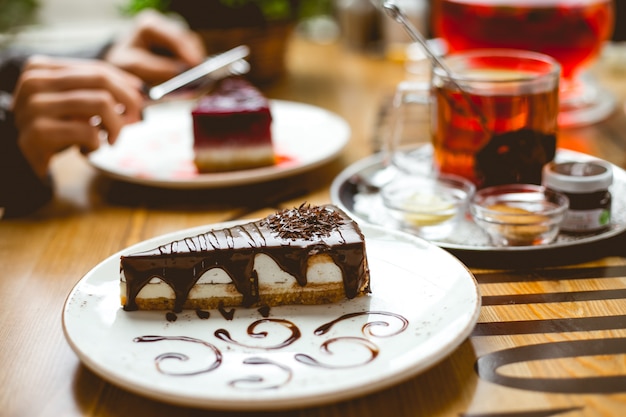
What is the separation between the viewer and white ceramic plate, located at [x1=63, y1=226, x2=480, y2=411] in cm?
74

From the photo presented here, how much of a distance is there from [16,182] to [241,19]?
945 millimetres

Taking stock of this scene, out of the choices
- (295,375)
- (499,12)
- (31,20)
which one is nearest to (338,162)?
(499,12)

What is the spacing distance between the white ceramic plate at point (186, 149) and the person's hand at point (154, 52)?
3.8 inches

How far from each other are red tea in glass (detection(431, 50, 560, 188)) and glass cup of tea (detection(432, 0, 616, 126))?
1.28ft

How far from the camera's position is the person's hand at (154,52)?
187 centimetres

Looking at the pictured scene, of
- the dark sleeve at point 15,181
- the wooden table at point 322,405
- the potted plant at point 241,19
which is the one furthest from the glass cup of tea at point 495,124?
the potted plant at point 241,19

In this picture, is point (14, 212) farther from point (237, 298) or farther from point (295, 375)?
point (295, 375)

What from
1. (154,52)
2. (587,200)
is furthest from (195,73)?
(587,200)

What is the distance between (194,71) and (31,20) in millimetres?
1928

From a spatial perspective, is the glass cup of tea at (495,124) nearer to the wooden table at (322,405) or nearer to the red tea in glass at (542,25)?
the wooden table at (322,405)

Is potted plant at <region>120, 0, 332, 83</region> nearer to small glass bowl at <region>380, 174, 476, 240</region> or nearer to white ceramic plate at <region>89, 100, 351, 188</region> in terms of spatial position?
white ceramic plate at <region>89, 100, 351, 188</region>

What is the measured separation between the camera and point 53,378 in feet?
2.83

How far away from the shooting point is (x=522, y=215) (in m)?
1.10

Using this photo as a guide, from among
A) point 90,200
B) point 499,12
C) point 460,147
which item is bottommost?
point 90,200
